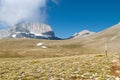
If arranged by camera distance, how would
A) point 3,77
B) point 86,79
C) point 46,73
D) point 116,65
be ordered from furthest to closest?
point 116,65 → point 46,73 → point 3,77 → point 86,79

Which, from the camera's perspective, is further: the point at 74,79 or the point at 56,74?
the point at 56,74

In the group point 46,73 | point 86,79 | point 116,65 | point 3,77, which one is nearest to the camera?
point 86,79

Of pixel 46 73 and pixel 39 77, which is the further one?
pixel 46 73

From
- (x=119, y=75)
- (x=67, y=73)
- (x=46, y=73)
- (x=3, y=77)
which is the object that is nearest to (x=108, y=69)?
(x=119, y=75)

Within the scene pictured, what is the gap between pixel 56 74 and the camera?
23.5 meters

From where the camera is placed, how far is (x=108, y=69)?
25.7 metres

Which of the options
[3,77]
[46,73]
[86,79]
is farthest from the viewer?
[46,73]

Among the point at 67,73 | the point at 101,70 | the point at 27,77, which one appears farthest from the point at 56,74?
the point at 101,70

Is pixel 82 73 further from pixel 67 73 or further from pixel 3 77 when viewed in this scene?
pixel 3 77

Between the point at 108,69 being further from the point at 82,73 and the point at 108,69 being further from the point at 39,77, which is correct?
the point at 39,77

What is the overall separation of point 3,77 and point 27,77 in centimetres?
224

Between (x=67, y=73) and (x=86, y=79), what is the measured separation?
2950 millimetres

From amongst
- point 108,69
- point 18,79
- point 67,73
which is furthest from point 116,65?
point 18,79

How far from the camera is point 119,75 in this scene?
76.2ft
